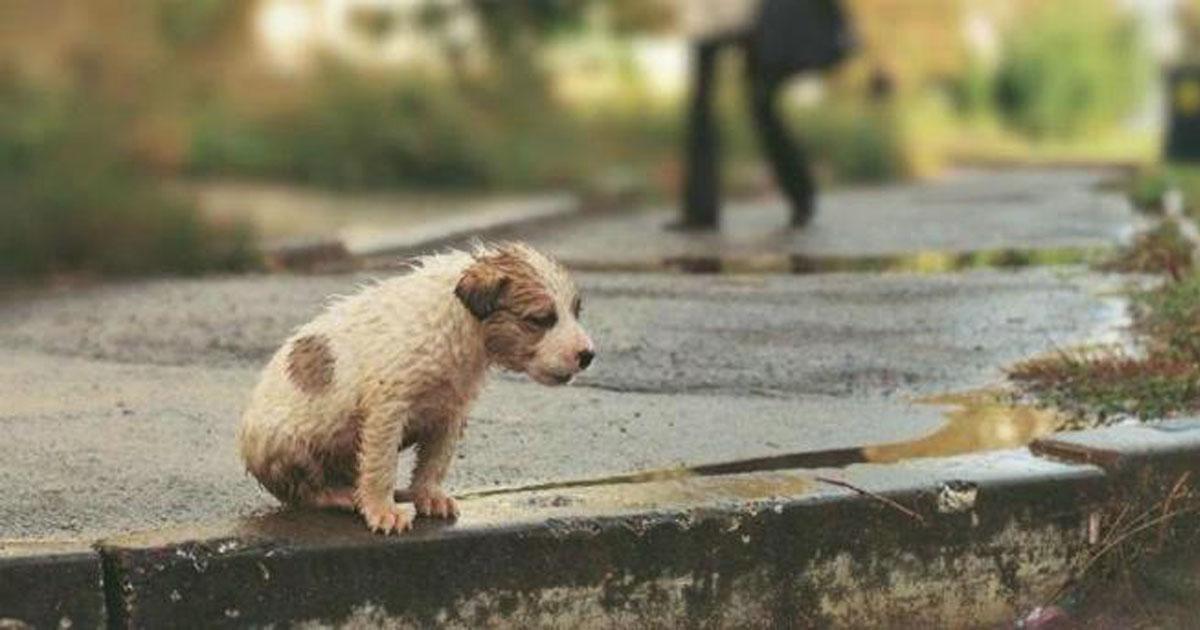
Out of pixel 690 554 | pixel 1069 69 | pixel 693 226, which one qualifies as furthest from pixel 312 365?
pixel 1069 69

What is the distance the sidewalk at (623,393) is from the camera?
4199 mm

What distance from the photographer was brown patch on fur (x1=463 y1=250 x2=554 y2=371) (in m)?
3.86

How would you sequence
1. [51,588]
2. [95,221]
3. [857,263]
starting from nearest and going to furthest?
[51,588] → [857,263] → [95,221]

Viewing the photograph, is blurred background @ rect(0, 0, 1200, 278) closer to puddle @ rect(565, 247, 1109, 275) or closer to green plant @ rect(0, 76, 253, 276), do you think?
green plant @ rect(0, 76, 253, 276)

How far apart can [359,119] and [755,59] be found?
5595mm

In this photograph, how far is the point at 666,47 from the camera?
2186 cm

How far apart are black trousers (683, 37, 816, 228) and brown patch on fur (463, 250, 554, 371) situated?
776 centimetres

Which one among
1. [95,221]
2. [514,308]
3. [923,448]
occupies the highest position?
[514,308]

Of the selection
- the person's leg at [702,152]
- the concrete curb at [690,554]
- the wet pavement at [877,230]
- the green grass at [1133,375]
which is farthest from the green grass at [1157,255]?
the concrete curb at [690,554]

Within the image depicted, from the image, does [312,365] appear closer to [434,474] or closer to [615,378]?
[434,474]

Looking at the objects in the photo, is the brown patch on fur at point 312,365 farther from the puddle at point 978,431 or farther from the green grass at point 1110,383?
the green grass at point 1110,383

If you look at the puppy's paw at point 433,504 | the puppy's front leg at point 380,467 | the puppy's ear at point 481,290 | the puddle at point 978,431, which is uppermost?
the puppy's ear at point 481,290

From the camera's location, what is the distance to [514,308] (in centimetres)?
386

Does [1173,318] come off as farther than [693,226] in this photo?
No
